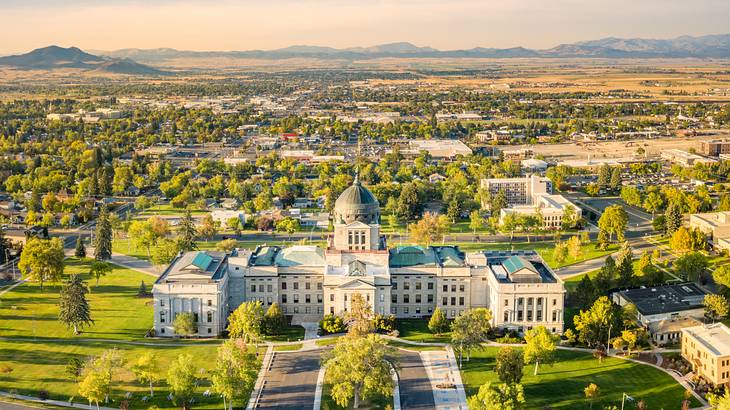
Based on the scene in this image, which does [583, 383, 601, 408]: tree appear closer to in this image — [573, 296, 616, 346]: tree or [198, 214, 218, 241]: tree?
[573, 296, 616, 346]: tree

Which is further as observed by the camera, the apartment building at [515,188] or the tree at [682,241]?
the apartment building at [515,188]

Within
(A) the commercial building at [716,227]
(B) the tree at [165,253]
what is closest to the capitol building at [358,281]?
(B) the tree at [165,253]

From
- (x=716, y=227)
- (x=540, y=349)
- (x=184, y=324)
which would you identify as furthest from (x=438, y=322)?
(x=716, y=227)

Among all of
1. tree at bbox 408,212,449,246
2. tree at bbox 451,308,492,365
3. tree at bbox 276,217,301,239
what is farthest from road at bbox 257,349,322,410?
tree at bbox 276,217,301,239

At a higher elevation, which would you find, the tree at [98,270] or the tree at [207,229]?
the tree at [207,229]

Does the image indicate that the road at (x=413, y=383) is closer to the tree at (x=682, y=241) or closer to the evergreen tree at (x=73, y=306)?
the evergreen tree at (x=73, y=306)

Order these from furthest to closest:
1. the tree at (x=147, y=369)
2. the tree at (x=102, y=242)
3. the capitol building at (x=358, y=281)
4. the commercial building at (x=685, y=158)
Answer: the commercial building at (x=685, y=158)
the tree at (x=102, y=242)
the capitol building at (x=358, y=281)
the tree at (x=147, y=369)

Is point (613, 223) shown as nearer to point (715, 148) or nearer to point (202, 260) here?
point (202, 260)
